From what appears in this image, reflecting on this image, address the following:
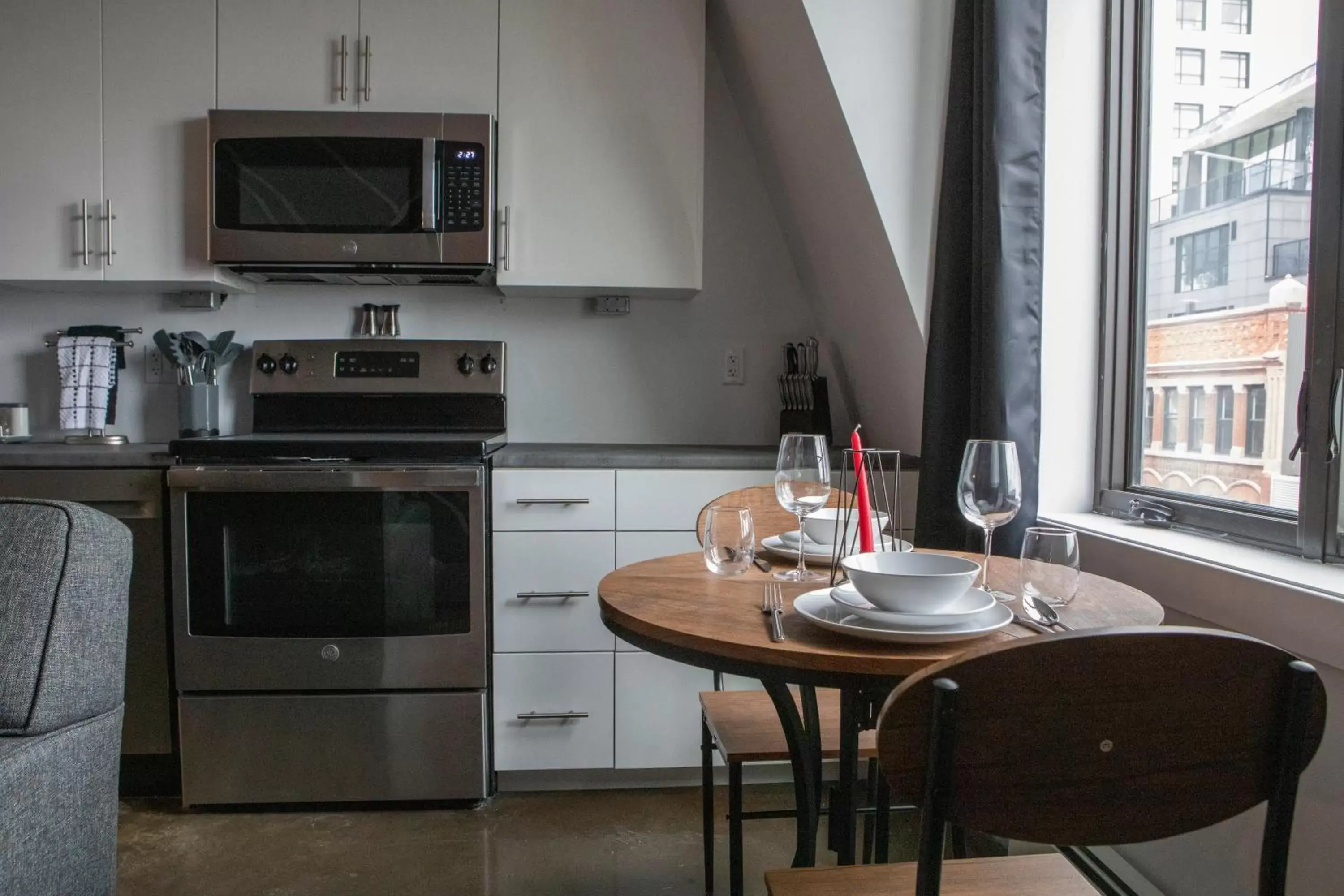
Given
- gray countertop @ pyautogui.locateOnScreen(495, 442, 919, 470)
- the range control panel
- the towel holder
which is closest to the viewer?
gray countertop @ pyautogui.locateOnScreen(495, 442, 919, 470)

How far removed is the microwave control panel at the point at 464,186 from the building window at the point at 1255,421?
182cm

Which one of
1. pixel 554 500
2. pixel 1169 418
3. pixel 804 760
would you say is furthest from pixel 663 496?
pixel 1169 418

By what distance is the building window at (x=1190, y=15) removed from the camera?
1.72 meters

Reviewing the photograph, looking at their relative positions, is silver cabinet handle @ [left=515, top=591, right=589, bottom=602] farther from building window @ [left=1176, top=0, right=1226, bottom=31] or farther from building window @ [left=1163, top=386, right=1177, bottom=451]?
building window @ [left=1176, top=0, right=1226, bottom=31]

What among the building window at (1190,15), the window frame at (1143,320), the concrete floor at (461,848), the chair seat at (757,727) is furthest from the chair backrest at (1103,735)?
the building window at (1190,15)

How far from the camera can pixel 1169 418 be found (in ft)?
5.95

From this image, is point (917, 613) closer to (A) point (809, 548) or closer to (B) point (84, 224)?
(A) point (809, 548)

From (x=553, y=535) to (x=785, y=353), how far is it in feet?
3.36

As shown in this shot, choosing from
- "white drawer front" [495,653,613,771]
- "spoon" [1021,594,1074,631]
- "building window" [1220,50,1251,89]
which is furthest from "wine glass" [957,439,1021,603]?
"white drawer front" [495,653,613,771]

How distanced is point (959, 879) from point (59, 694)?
1.20 meters

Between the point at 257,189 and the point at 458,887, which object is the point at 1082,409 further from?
the point at 257,189

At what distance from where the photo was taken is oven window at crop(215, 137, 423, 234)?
7.77 ft

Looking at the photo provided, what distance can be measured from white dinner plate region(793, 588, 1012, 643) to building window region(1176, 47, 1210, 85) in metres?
1.30

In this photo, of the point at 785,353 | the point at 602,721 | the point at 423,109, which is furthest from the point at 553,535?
the point at 423,109
